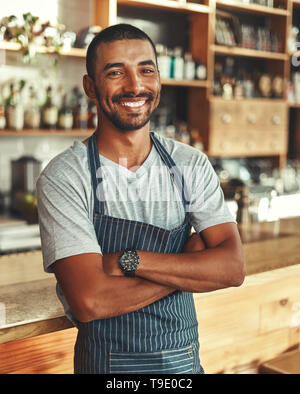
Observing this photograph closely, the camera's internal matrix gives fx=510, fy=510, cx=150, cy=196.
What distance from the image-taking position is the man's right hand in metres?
1.14

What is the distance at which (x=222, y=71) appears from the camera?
4270mm

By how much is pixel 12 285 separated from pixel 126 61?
66 cm

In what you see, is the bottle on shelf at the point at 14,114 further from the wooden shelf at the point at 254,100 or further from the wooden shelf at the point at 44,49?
the wooden shelf at the point at 254,100

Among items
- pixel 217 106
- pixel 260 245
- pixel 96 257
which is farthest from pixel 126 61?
pixel 217 106

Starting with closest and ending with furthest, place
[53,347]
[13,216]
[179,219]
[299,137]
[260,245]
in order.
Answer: [179,219], [53,347], [260,245], [13,216], [299,137]

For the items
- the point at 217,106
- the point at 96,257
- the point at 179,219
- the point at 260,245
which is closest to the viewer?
the point at 96,257

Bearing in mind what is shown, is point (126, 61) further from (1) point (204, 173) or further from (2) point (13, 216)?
(2) point (13, 216)

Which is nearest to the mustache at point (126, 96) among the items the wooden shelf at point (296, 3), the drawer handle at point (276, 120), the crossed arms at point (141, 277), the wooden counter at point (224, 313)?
the crossed arms at point (141, 277)

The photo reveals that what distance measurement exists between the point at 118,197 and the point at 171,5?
110 inches

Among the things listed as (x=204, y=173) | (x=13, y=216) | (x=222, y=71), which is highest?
(x=222, y=71)

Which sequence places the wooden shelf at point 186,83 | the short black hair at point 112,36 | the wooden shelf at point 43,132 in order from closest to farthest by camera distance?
1. the short black hair at point 112,36
2. the wooden shelf at point 43,132
3. the wooden shelf at point 186,83

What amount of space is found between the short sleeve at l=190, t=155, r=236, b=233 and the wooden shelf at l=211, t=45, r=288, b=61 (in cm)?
279

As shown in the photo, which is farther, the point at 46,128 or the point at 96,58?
the point at 46,128

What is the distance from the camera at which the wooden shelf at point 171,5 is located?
11.3ft
